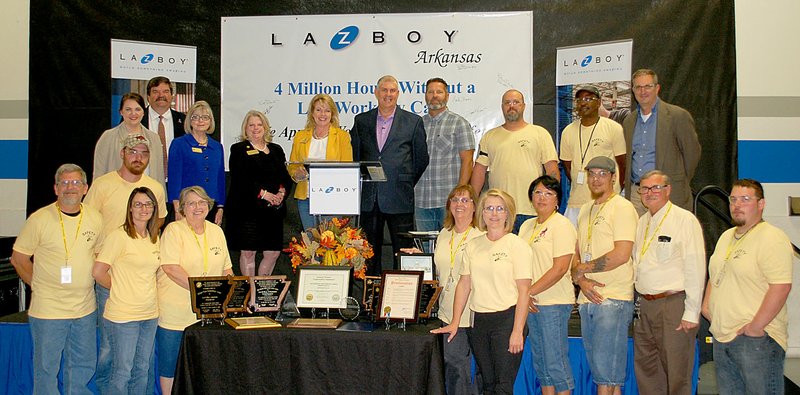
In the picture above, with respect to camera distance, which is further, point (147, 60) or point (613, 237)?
point (147, 60)

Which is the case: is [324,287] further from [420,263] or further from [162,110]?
[162,110]

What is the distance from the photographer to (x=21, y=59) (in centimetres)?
696

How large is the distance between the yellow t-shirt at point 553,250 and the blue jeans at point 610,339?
0.63 ft

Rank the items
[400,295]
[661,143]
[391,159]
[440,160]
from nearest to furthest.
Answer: [400,295], [661,143], [391,159], [440,160]

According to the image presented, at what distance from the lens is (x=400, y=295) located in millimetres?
4008

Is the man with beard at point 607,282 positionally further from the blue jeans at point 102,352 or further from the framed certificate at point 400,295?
the blue jeans at point 102,352

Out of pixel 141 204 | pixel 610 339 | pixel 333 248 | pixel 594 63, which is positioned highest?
pixel 594 63

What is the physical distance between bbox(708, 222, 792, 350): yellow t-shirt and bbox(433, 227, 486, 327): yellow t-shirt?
1341 millimetres

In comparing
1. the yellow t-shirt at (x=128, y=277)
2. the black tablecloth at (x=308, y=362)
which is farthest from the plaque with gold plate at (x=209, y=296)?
the yellow t-shirt at (x=128, y=277)

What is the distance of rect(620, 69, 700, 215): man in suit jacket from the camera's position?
5.29 meters

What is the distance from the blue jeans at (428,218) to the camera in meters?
5.76

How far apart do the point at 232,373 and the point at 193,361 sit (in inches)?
9.0

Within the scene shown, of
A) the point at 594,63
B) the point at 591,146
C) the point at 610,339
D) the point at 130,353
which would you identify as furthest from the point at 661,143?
the point at 130,353

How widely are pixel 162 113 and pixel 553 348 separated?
417cm
